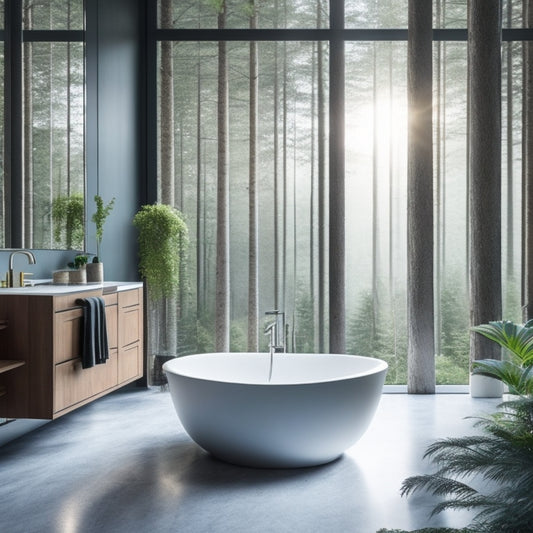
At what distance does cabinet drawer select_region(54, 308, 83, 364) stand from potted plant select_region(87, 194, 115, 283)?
0.68m

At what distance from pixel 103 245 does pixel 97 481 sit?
208cm

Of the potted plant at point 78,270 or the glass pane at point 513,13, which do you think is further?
the glass pane at point 513,13

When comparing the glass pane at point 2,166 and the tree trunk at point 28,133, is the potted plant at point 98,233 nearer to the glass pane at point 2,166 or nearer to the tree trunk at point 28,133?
the tree trunk at point 28,133

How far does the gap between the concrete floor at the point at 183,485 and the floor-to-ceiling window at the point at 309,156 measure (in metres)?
1.74

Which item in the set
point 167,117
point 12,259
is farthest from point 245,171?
point 12,259

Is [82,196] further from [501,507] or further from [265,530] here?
[501,507]

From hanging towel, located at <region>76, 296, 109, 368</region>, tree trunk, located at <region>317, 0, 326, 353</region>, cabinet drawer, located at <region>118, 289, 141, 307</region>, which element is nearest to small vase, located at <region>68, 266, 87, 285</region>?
cabinet drawer, located at <region>118, 289, 141, 307</region>

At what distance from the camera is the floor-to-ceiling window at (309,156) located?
5.24 meters

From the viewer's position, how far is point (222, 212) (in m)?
5.42

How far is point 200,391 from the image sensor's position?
3.10 metres

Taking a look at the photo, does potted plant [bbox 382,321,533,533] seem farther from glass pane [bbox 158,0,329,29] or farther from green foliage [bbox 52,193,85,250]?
glass pane [bbox 158,0,329,29]

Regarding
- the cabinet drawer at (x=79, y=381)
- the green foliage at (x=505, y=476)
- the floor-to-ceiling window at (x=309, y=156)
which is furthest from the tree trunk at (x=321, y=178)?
the green foliage at (x=505, y=476)

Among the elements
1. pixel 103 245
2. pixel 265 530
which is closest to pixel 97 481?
pixel 265 530

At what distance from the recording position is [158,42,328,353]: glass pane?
5.37 metres
